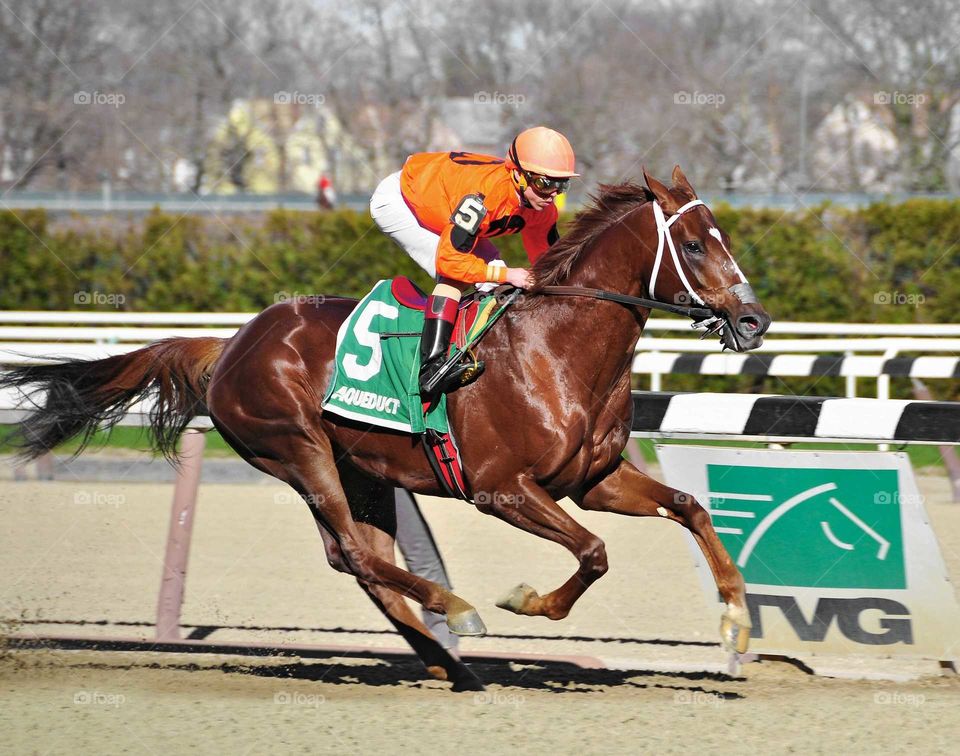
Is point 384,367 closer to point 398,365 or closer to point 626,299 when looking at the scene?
point 398,365

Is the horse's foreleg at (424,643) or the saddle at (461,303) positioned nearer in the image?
the saddle at (461,303)

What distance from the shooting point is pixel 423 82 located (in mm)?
18688

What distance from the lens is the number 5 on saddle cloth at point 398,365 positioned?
3.94 metres

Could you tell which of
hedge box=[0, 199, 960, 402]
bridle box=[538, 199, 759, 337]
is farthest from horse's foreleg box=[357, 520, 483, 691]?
hedge box=[0, 199, 960, 402]

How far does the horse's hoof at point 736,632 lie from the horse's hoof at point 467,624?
72 cm

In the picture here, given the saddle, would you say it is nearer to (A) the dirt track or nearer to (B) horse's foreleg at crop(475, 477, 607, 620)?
(B) horse's foreleg at crop(475, 477, 607, 620)

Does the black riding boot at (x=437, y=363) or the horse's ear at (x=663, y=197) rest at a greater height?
the horse's ear at (x=663, y=197)

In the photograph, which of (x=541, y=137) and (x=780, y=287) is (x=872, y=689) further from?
(x=780, y=287)

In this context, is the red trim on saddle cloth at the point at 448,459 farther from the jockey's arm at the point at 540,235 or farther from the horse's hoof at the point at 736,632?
the horse's hoof at the point at 736,632

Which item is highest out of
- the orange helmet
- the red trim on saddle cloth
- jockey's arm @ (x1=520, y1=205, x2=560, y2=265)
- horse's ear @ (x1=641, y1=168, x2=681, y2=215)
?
the orange helmet

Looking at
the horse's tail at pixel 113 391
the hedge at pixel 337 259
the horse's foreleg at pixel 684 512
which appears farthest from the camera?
the hedge at pixel 337 259

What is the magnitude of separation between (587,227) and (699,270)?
20.0 inches

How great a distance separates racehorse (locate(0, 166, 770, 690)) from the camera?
3.70 m

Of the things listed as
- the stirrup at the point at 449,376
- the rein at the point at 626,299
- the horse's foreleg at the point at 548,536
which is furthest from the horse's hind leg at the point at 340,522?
the rein at the point at 626,299
